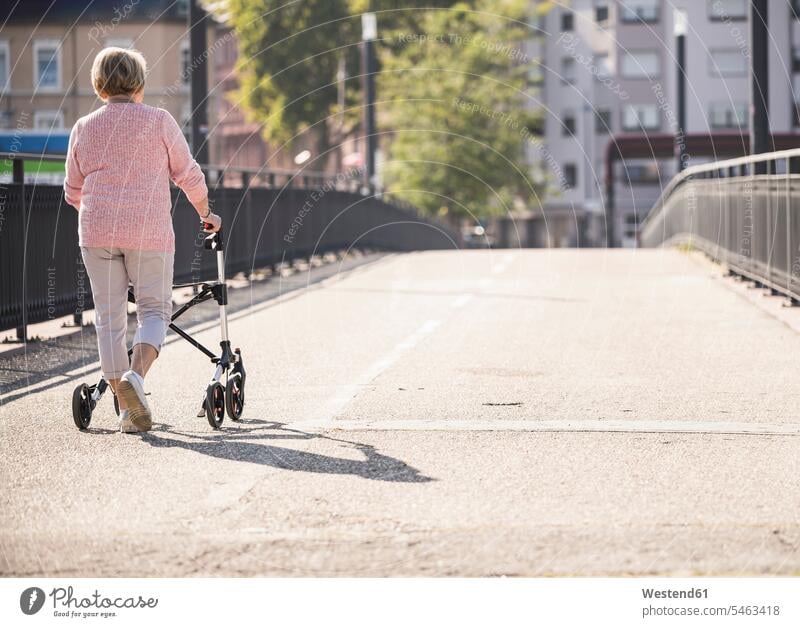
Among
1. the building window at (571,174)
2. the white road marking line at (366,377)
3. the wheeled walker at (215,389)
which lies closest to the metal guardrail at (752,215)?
the white road marking line at (366,377)

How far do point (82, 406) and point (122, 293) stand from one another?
22.8 inches

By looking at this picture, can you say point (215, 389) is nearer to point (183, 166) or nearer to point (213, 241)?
point (213, 241)

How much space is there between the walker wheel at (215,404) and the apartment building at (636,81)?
233 feet

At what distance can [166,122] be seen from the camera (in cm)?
745

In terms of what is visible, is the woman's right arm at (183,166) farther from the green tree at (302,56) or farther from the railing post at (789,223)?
the green tree at (302,56)

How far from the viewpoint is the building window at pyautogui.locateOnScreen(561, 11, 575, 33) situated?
8538 centimetres

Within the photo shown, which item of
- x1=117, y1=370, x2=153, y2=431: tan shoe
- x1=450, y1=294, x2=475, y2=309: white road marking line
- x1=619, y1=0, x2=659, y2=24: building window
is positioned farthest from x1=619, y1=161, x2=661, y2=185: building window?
x1=117, y1=370, x2=153, y2=431: tan shoe

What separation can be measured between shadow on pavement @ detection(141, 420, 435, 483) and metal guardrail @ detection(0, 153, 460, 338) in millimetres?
4570

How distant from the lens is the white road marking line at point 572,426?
755cm

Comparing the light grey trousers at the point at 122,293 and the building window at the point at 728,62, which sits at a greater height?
the building window at the point at 728,62

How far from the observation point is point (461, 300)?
16.4 metres

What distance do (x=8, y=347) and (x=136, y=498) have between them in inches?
253

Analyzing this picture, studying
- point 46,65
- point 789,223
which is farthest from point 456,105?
point 789,223

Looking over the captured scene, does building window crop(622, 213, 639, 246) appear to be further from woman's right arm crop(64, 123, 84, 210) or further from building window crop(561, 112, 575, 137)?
woman's right arm crop(64, 123, 84, 210)
